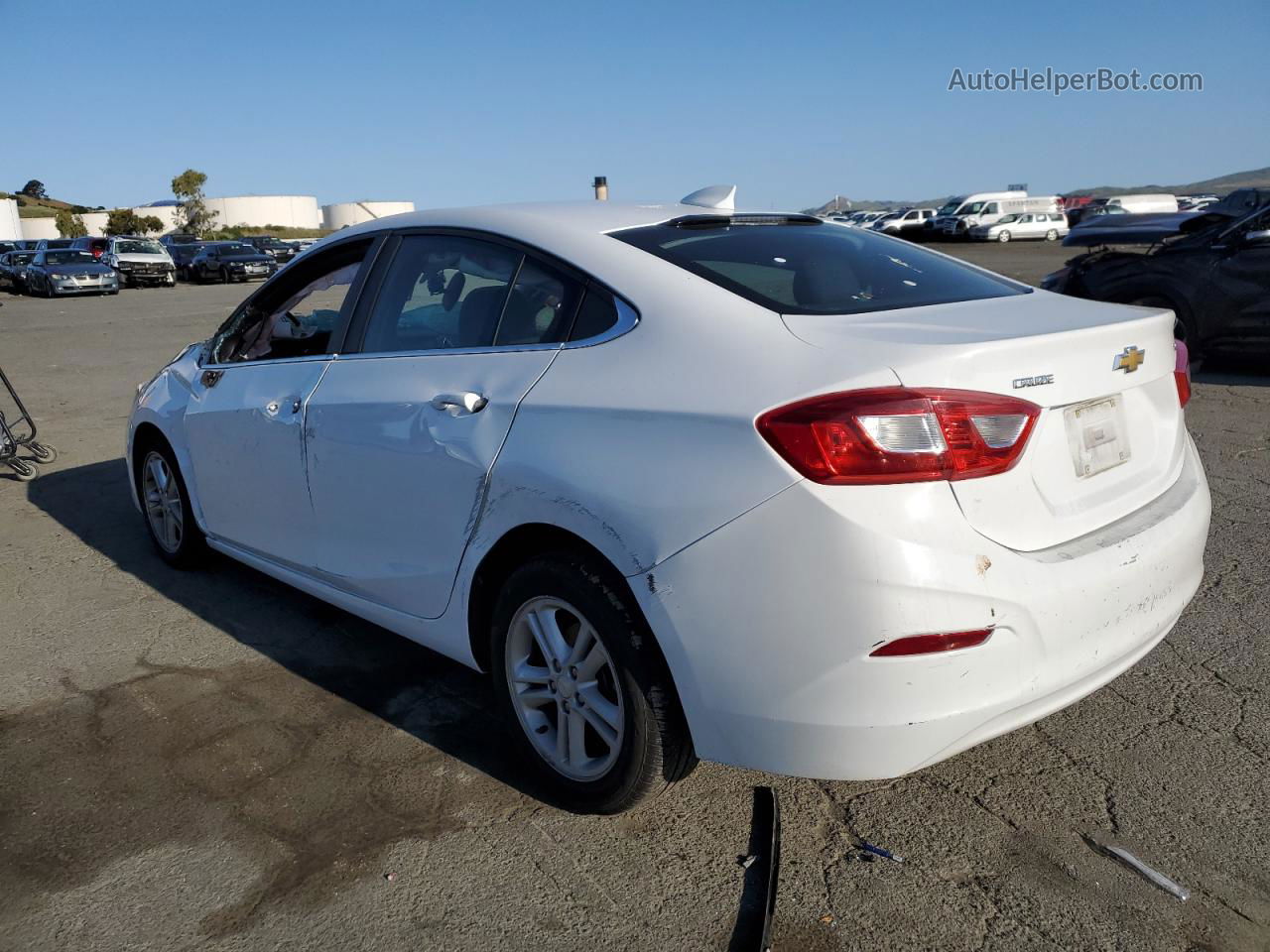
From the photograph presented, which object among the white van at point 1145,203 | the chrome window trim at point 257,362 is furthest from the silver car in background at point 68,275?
the white van at point 1145,203

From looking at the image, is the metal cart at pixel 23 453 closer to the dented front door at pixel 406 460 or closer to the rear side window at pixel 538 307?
the dented front door at pixel 406 460

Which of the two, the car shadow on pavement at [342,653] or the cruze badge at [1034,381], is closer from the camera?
the cruze badge at [1034,381]

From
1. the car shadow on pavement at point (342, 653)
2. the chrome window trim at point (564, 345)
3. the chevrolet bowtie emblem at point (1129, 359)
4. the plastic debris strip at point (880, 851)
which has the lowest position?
the plastic debris strip at point (880, 851)

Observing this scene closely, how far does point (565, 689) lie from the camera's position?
9.46 ft

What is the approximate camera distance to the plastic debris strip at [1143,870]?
8.32 ft

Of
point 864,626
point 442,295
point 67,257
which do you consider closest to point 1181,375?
point 864,626

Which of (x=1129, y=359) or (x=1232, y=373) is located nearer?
(x=1129, y=359)

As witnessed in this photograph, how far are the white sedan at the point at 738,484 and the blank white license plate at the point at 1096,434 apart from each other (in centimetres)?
1

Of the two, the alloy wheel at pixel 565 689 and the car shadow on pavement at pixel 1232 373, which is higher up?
the alloy wheel at pixel 565 689

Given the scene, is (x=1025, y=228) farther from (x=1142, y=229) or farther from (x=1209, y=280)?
(x=1209, y=280)

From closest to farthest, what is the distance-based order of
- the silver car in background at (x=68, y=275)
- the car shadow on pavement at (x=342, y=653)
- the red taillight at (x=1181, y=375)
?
1. the red taillight at (x=1181, y=375)
2. the car shadow on pavement at (x=342, y=653)
3. the silver car in background at (x=68, y=275)

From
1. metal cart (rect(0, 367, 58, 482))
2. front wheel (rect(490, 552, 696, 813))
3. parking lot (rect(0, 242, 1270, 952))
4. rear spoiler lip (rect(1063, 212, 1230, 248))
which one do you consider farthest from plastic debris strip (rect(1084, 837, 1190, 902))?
rear spoiler lip (rect(1063, 212, 1230, 248))

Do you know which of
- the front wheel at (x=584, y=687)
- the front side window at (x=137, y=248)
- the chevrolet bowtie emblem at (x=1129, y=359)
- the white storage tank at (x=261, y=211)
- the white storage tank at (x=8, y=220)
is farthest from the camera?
the white storage tank at (x=261, y=211)

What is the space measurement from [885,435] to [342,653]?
2.60 meters
